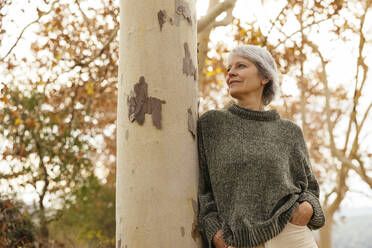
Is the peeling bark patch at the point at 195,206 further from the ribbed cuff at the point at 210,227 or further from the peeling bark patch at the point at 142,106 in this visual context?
the peeling bark patch at the point at 142,106

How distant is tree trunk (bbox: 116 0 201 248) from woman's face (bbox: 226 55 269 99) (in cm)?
38

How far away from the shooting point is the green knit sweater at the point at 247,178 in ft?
6.26

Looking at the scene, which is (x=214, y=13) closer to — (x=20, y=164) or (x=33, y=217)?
(x=20, y=164)

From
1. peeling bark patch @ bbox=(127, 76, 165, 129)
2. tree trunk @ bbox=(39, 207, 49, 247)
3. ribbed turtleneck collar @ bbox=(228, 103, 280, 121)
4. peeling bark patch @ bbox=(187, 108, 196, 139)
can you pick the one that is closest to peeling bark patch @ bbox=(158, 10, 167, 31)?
peeling bark patch @ bbox=(127, 76, 165, 129)

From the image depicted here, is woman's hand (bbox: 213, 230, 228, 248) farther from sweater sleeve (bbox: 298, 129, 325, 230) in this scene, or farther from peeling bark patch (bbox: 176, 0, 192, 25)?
peeling bark patch (bbox: 176, 0, 192, 25)

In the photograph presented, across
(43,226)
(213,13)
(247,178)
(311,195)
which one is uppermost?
(213,13)

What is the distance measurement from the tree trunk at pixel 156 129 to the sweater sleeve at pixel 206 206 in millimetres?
42

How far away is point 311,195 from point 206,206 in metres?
0.68

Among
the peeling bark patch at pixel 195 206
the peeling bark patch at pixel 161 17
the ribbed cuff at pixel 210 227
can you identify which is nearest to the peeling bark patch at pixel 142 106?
the peeling bark patch at pixel 161 17

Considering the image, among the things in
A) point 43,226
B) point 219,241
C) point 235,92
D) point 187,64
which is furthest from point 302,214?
point 43,226

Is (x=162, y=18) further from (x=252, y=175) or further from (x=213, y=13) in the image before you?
(x=213, y=13)

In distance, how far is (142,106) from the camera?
5.91ft

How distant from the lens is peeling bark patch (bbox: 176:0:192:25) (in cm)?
193

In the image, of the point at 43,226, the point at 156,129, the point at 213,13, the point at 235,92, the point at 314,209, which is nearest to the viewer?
the point at 156,129
